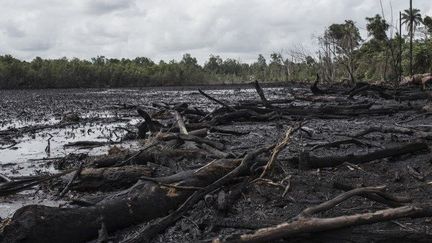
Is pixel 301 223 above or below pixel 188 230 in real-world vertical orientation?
above

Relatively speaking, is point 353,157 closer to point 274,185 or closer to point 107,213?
point 274,185

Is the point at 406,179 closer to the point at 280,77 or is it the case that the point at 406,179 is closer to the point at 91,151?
the point at 91,151

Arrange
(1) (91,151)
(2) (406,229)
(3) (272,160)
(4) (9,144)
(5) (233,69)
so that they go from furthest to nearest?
(5) (233,69), (4) (9,144), (1) (91,151), (3) (272,160), (2) (406,229)

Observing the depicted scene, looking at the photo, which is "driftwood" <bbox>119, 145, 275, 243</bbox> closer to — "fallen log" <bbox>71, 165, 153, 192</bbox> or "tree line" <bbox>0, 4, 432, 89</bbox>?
"fallen log" <bbox>71, 165, 153, 192</bbox>

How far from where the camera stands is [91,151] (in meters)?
10.3

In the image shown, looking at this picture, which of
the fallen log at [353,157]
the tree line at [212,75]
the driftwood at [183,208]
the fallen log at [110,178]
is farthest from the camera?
the tree line at [212,75]

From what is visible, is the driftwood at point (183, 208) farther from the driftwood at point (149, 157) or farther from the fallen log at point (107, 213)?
the driftwood at point (149, 157)

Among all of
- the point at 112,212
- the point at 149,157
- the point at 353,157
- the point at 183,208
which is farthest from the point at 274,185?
the point at 149,157

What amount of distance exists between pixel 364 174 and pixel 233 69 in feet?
410

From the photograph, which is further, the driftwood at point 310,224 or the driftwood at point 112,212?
the driftwood at point 112,212

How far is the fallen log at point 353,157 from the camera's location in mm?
6402

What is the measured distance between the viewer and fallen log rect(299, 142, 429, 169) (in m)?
6.40

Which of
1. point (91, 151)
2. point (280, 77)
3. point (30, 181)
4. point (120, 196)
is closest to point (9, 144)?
point (91, 151)

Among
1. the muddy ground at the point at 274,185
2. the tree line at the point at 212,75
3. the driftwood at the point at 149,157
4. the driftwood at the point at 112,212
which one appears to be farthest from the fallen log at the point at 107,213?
the tree line at the point at 212,75
